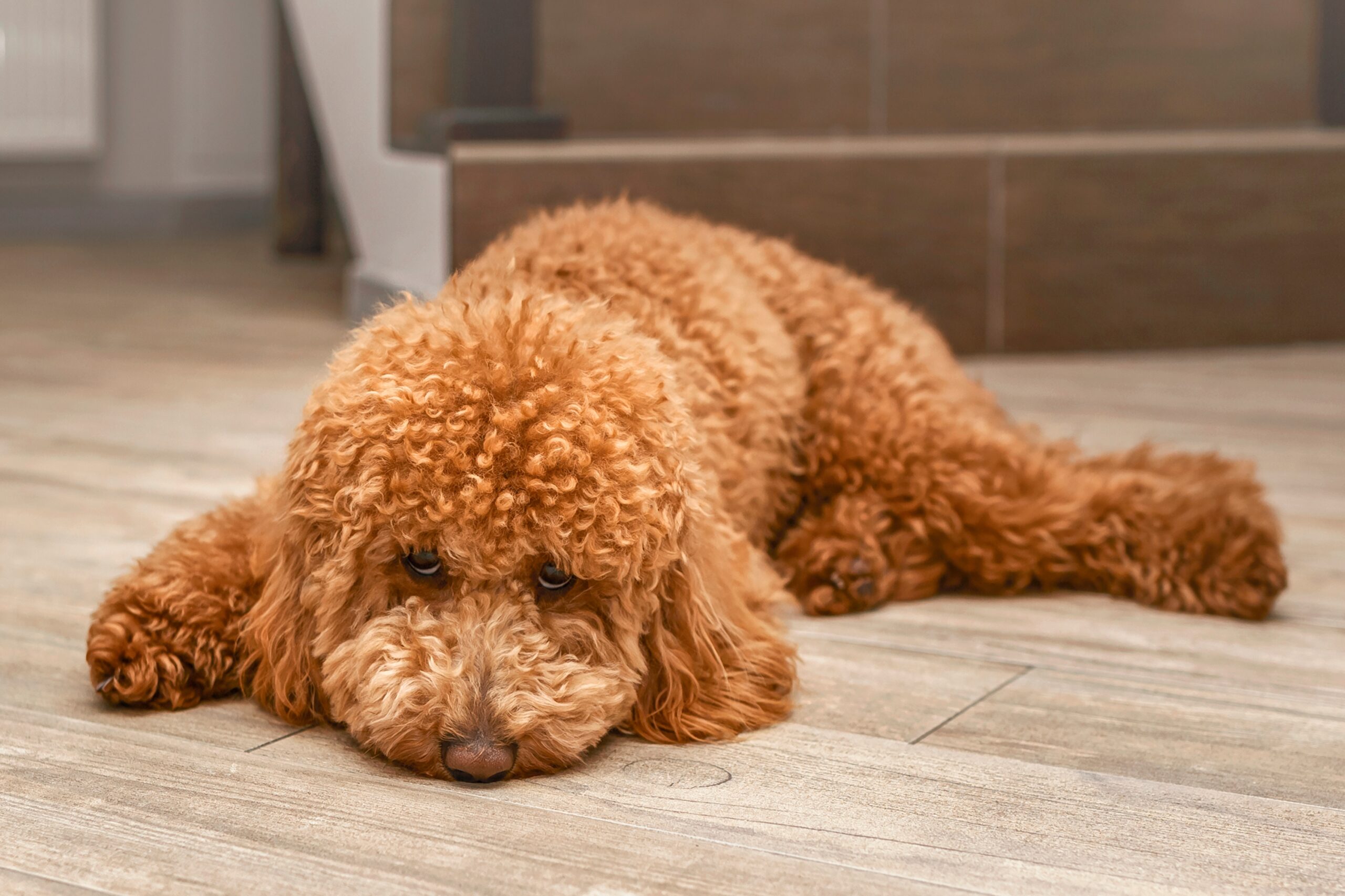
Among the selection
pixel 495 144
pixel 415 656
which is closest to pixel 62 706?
pixel 415 656

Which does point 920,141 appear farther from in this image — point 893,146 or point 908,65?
point 908,65

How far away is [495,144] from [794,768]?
2533 mm

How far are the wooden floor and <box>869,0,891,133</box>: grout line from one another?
2.49m

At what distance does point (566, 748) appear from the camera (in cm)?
133

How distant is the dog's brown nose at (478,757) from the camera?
1.27 metres

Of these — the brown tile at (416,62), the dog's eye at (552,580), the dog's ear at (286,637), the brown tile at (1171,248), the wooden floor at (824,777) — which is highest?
the brown tile at (416,62)

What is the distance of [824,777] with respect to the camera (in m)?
1.38

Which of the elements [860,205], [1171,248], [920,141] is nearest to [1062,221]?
[1171,248]

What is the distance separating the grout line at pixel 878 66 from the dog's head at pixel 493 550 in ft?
11.0

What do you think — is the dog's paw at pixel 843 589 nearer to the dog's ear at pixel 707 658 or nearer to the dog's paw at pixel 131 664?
the dog's ear at pixel 707 658

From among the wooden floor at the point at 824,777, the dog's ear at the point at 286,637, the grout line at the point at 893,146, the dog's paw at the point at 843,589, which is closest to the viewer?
the wooden floor at the point at 824,777

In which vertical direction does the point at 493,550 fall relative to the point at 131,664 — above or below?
above

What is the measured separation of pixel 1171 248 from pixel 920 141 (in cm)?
75

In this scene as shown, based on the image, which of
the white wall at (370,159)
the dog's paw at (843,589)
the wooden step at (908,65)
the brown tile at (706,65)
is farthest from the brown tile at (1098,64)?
the dog's paw at (843,589)
